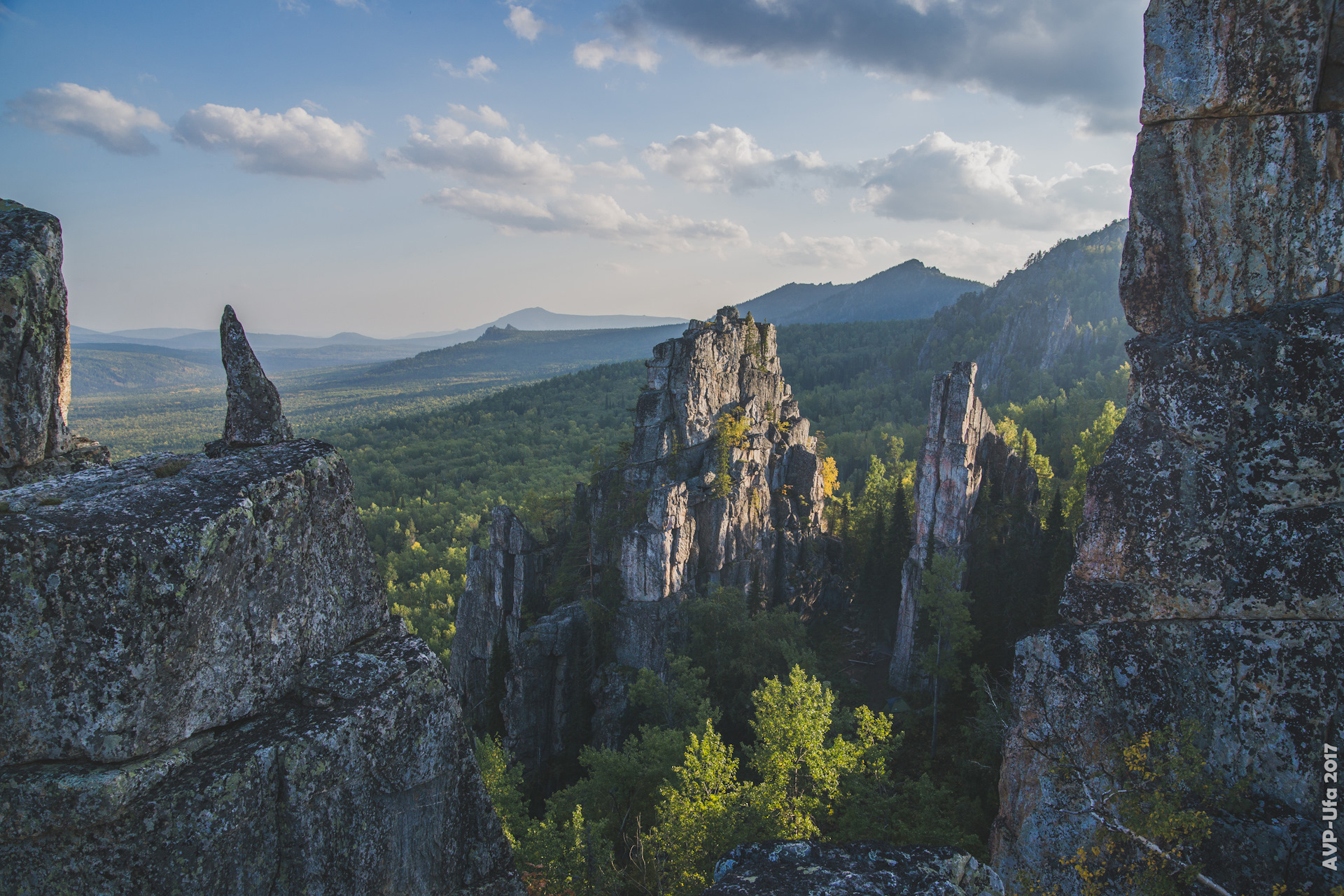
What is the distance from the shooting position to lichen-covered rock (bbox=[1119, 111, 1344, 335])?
45.9 ft

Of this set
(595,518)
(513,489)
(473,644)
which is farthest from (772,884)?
(513,489)

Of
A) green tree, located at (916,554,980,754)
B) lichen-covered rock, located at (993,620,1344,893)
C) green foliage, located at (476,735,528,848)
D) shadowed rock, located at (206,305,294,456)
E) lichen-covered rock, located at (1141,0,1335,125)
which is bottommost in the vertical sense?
green foliage, located at (476,735,528,848)

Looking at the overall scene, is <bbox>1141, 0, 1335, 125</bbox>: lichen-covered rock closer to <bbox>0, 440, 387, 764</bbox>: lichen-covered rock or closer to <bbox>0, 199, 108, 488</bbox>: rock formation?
<bbox>0, 440, 387, 764</bbox>: lichen-covered rock

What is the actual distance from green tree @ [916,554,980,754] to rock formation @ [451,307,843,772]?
38.7 ft

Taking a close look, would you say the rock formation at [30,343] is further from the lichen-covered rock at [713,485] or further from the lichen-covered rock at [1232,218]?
the lichen-covered rock at [713,485]

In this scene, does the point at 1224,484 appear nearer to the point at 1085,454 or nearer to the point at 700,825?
Answer: the point at 700,825

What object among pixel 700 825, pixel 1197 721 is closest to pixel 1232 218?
pixel 1197 721

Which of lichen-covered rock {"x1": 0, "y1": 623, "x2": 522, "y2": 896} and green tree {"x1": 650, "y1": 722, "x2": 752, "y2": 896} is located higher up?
lichen-covered rock {"x1": 0, "y1": 623, "x2": 522, "y2": 896}

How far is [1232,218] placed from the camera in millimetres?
14844

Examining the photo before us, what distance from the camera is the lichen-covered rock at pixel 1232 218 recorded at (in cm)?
1398

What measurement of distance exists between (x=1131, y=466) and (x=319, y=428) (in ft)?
489

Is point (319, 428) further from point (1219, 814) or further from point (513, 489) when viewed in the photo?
point (1219, 814)

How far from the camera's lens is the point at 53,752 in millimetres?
5996

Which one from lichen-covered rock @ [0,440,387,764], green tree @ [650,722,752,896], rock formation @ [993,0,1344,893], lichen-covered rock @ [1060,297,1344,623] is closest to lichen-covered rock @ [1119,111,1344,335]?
rock formation @ [993,0,1344,893]
